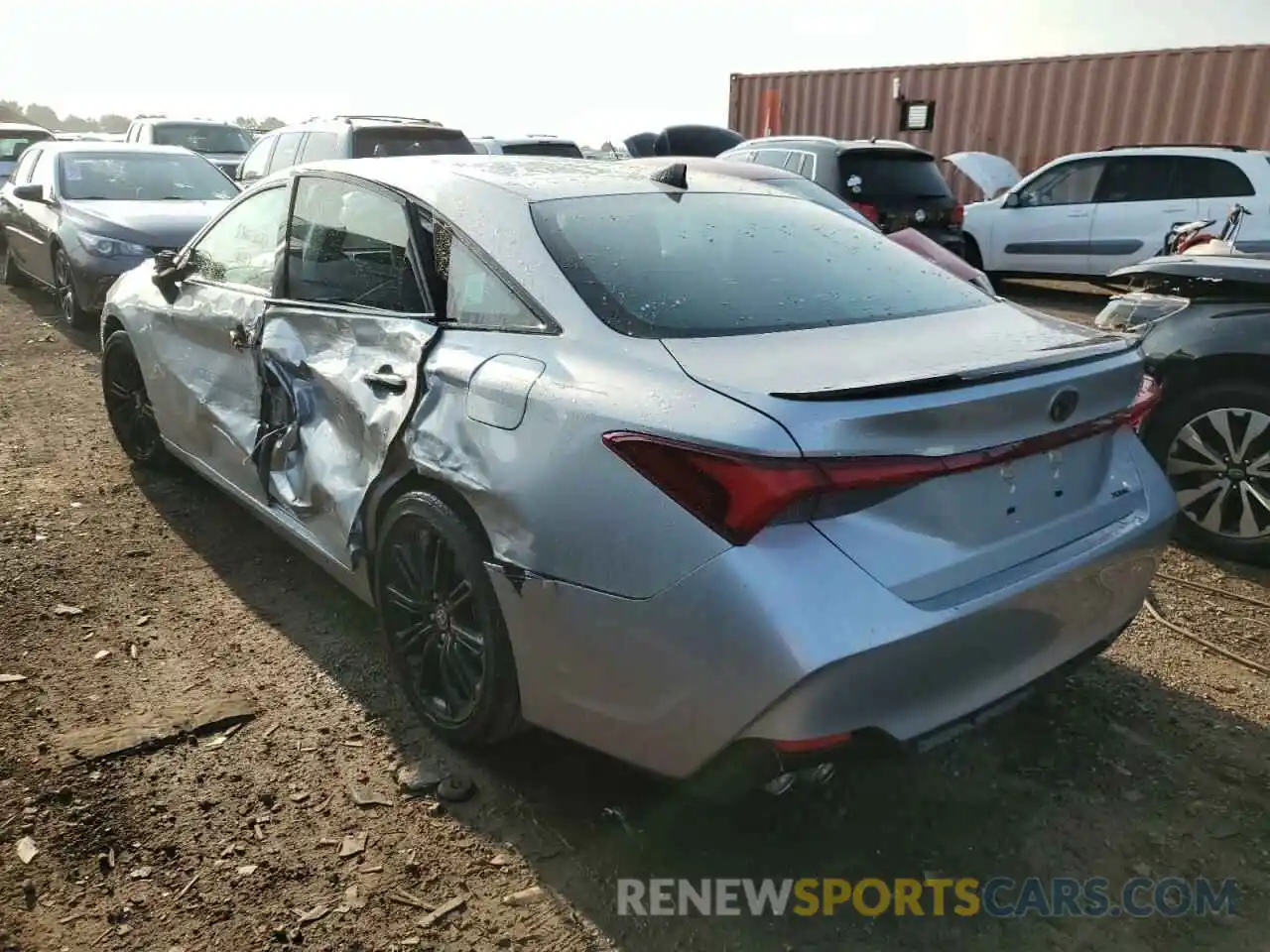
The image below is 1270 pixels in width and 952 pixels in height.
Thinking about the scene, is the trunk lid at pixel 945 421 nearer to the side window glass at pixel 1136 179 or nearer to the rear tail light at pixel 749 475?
the rear tail light at pixel 749 475

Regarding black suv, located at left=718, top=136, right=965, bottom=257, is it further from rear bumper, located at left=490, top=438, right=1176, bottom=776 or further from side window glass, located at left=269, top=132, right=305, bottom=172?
rear bumper, located at left=490, top=438, right=1176, bottom=776

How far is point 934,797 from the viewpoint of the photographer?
2621 mm

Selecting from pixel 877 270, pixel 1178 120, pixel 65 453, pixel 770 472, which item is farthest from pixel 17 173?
pixel 1178 120

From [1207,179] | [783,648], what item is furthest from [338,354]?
[1207,179]

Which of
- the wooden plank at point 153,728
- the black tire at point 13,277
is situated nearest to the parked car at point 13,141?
the black tire at point 13,277

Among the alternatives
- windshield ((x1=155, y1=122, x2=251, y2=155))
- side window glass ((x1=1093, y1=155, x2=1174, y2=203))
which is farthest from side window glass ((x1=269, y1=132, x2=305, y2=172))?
side window glass ((x1=1093, y1=155, x2=1174, y2=203))

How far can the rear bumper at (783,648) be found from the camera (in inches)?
74.4

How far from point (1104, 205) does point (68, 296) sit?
9714 millimetres

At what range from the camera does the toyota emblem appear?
2215 mm

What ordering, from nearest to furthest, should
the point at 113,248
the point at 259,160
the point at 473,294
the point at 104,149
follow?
the point at 473,294 → the point at 113,248 → the point at 104,149 → the point at 259,160

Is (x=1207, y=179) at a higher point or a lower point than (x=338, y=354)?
higher

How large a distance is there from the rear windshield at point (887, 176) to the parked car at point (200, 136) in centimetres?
903

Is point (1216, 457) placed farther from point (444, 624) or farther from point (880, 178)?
point (880, 178)

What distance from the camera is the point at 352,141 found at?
31.0 ft
